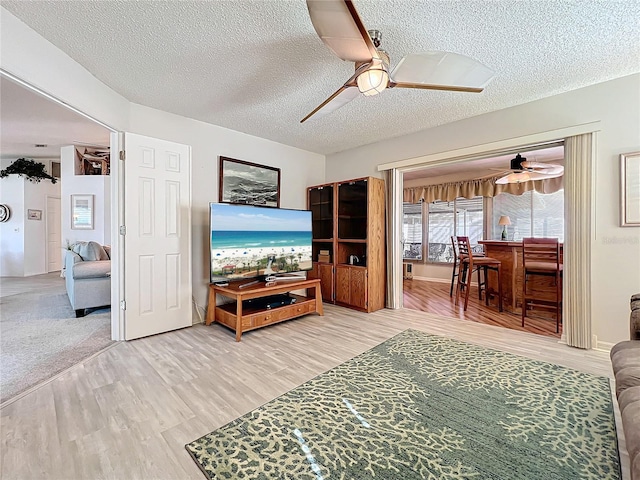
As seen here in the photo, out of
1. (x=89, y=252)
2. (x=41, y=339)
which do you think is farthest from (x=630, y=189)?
(x=89, y=252)

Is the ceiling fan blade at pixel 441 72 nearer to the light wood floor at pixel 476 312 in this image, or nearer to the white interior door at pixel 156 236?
the white interior door at pixel 156 236

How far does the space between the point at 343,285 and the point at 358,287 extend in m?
0.29

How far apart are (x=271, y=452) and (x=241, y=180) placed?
10.9 ft

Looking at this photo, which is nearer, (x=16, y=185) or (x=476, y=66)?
(x=476, y=66)

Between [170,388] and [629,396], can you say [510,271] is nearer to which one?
[629,396]

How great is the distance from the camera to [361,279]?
405 centimetres

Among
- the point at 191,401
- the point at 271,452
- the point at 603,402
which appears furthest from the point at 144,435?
the point at 603,402

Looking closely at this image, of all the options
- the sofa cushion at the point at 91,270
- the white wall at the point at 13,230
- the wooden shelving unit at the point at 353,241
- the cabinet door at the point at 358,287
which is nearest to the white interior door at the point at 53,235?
the white wall at the point at 13,230

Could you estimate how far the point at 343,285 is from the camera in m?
4.29

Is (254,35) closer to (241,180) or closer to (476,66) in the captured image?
(476,66)

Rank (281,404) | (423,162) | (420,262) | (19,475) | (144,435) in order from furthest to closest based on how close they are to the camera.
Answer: (420,262), (423,162), (281,404), (144,435), (19,475)

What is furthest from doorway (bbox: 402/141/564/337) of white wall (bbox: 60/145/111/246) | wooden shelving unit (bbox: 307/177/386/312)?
white wall (bbox: 60/145/111/246)

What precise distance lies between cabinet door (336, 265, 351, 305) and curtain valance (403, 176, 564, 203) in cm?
371

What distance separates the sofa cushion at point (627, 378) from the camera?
1.26 metres
